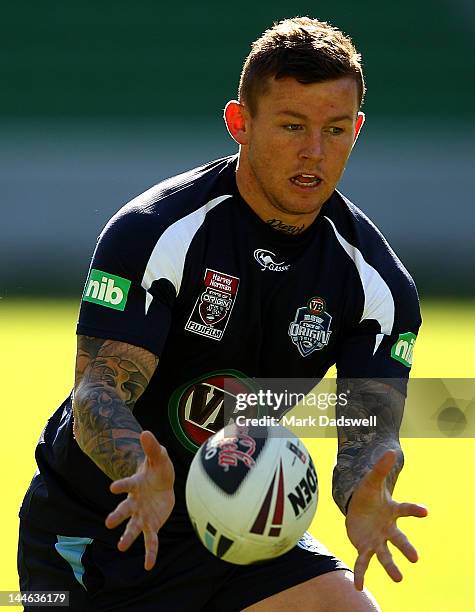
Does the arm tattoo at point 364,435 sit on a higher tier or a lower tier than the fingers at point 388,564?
higher

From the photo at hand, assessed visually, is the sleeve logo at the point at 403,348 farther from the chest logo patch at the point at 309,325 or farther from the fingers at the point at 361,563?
the fingers at the point at 361,563

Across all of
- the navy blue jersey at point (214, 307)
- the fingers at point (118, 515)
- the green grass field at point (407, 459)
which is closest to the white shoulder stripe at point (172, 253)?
the navy blue jersey at point (214, 307)

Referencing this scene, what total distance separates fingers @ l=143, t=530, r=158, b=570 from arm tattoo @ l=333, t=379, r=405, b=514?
1.02 metres

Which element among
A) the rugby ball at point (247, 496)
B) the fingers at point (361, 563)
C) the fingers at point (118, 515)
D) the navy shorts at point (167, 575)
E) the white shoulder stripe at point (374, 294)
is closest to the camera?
the fingers at point (118, 515)

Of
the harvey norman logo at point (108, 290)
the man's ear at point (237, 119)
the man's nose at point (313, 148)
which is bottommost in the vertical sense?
the harvey norman logo at point (108, 290)

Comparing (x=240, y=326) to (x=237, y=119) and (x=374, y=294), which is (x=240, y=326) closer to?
(x=374, y=294)

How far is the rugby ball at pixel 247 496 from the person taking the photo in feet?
13.9

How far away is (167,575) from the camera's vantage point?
4.96m

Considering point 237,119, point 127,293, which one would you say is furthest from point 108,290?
point 237,119

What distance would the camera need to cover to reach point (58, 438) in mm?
5098

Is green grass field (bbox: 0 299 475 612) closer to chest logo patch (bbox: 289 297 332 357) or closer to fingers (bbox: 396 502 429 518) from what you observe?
chest logo patch (bbox: 289 297 332 357)

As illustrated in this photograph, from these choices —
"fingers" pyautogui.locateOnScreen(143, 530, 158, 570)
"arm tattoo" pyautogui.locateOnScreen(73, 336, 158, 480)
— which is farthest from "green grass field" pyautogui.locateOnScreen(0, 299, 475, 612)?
"fingers" pyautogui.locateOnScreen(143, 530, 158, 570)

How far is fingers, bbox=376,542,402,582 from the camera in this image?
434cm

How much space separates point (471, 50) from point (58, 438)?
61.1 feet
